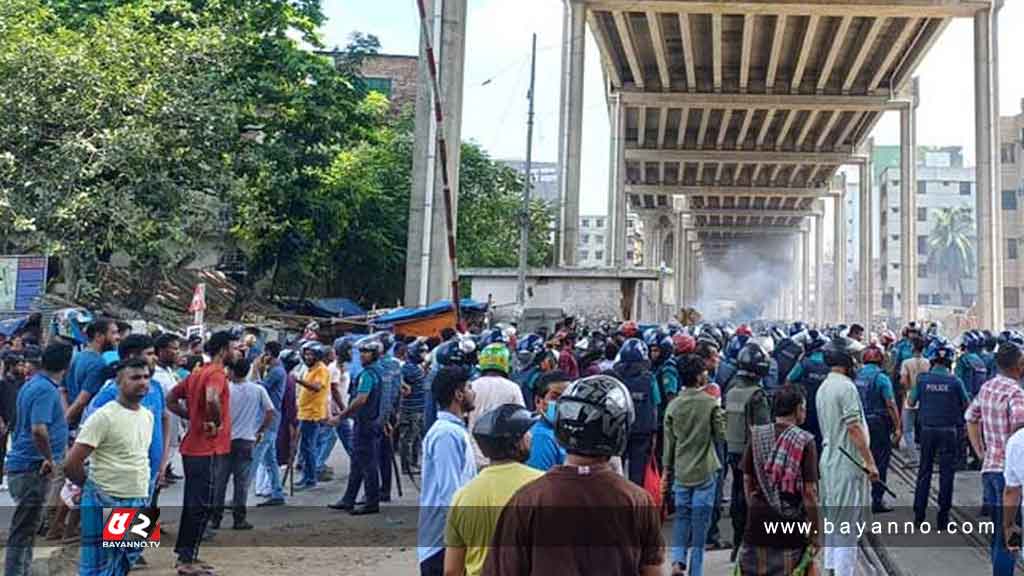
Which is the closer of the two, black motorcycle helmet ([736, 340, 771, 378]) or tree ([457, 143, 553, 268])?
black motorcycle helmet ([736, 340, 771, 378])

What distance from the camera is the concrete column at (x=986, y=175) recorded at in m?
36.7

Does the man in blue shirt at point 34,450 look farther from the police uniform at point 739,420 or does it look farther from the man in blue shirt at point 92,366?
the police uniform at point 739,420

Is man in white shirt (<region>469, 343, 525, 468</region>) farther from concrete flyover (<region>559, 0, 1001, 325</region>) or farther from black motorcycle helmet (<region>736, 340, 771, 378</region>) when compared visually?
concrete flyover (<region>559, 0, 1001, 325</region>)

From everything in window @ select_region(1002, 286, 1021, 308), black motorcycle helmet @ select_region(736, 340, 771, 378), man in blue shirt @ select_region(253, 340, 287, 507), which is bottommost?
man in blue shirt @ select_region(253, 340, 287, 507)

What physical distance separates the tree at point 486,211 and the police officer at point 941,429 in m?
→ 30.1

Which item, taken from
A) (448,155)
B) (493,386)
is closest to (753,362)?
(493,386)


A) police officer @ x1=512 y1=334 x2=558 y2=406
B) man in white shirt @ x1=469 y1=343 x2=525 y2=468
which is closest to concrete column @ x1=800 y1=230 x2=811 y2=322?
police officer @ x1=512 y1=334 x2=558 y2=406

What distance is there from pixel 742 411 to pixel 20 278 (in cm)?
1581

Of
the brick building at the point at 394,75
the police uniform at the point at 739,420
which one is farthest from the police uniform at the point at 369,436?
the brick building at the point at 394,75

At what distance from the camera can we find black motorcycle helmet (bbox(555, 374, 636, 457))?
282 centimetres

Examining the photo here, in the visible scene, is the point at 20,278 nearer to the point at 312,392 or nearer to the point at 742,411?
the point at 312,392

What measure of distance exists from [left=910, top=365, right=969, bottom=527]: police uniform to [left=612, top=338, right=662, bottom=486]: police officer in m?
2.47

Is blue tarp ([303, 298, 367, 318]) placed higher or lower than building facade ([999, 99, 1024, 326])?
lower

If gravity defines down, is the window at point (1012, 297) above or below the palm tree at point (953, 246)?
below
